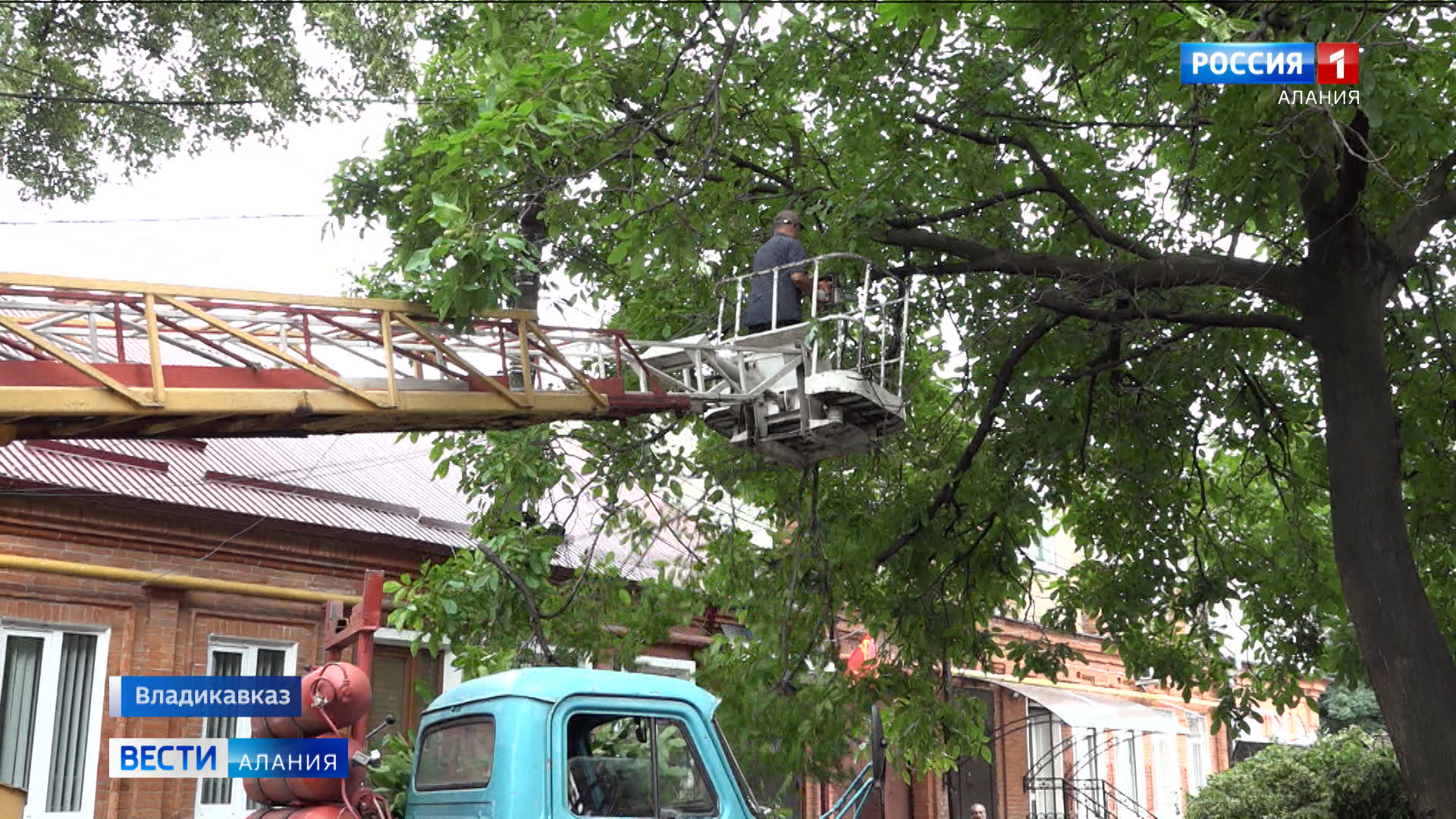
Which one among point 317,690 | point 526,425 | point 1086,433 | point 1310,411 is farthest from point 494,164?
point 1310,411

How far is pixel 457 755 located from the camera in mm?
7309

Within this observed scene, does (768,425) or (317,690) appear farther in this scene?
(768,425)

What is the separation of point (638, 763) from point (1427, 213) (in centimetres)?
707

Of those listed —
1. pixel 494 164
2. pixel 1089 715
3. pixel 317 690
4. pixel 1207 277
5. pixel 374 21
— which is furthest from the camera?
pixel 1089 715

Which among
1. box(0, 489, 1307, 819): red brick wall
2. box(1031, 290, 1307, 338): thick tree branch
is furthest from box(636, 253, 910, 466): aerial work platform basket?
box(0, 489, 1307, 819): red brick wall

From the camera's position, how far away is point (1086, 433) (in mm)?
12125

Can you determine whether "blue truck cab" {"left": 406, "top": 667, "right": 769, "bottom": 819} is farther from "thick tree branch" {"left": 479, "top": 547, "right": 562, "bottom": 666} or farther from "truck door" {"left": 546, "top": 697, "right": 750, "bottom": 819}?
"thick tree branch" {"left": 479, "top": 547, "right": 562, "bottom": 666}

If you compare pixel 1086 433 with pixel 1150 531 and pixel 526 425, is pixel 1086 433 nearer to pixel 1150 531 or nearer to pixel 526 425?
pixel 1150 531

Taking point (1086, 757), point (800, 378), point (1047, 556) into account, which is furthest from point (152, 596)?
point (1047, 556)

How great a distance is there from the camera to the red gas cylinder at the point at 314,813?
22.4ft

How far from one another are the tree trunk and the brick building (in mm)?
4275

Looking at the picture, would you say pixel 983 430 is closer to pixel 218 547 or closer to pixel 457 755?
pixel 457 755

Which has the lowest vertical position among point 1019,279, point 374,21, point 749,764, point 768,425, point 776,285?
point 749,764

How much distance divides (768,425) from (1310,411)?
648cm
